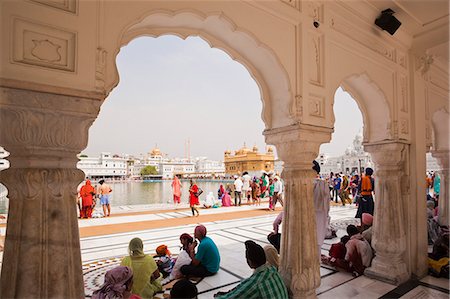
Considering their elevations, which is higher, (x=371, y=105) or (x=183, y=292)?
(x=371, y=105)

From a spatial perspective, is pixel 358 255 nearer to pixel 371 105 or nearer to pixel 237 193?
pixel 371 105

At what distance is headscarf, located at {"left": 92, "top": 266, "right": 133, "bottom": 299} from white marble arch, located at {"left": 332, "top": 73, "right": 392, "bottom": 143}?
288 centimetres

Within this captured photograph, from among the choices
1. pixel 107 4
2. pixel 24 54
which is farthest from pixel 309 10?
pixel 24 54

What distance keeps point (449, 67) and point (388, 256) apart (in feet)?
9.91

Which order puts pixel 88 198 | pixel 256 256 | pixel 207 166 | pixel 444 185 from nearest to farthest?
1. pixel 256 256
2. pixel 444 185
3. pixel 88 198
4. pixel 207 166

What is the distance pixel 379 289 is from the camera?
9.71 ft

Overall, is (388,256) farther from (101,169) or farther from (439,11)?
(101,169)

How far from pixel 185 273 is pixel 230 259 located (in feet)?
3.03

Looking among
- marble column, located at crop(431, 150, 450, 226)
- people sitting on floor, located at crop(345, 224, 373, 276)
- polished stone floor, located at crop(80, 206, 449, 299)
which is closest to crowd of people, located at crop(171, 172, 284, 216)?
polished stone floor, located at crop(80, 206, 449, 299)

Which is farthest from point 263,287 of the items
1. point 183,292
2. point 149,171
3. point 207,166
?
point 207,166

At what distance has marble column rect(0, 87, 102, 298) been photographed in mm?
1259

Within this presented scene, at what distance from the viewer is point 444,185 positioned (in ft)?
18.1

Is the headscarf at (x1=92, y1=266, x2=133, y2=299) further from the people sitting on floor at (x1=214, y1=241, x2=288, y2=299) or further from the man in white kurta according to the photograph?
the man in white kurta

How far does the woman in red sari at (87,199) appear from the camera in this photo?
266 inches
